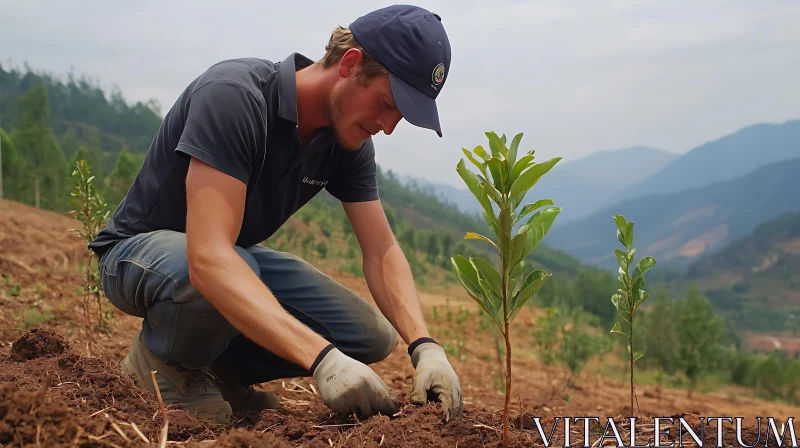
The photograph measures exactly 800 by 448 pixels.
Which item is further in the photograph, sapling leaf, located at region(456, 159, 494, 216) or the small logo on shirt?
the small logo on shirt

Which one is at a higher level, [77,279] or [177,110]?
[177,110]

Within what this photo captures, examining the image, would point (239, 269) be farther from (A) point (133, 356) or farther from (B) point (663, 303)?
(B) point (663, 303)

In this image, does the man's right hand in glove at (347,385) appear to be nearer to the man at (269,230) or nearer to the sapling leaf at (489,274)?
the man at (269,230)

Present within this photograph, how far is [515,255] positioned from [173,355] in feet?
4.35

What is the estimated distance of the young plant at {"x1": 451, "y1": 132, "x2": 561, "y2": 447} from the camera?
1643 mm

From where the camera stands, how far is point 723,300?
63.5 m

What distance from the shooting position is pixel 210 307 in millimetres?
2109

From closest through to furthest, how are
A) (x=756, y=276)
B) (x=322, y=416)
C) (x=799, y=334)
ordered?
(x=322, y=416) < (x=799, y=334) < (x=756, y=276)

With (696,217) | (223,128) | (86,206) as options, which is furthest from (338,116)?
(696,217)

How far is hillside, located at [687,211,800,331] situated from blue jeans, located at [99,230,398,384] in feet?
209

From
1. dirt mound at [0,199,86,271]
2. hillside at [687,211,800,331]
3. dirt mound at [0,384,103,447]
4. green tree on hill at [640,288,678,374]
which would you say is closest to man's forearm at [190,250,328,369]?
dirt mound at [0,384,103,447]

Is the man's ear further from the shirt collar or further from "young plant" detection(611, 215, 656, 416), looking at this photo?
"young plant" detection(611, 215, 656, 416)

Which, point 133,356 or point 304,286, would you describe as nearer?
point 133,356

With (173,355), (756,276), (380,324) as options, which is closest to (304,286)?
(380,324)
